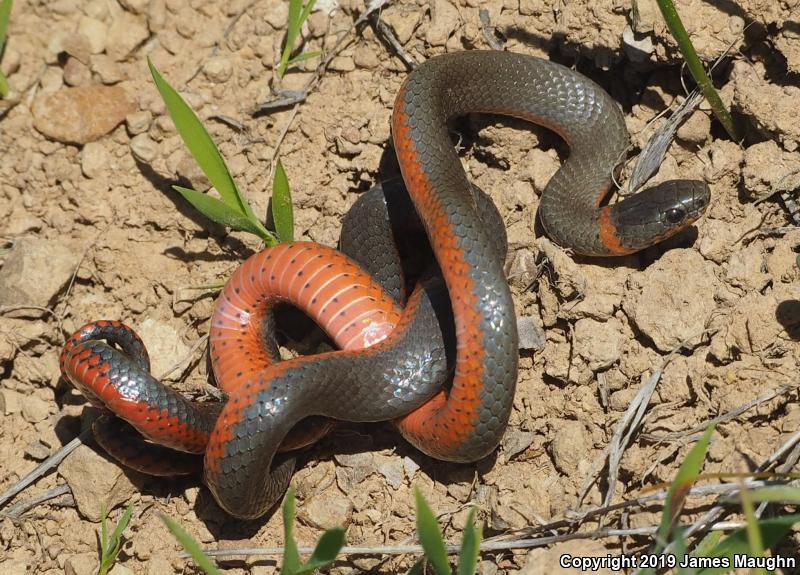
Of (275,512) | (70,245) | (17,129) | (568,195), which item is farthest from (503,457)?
(17,129)

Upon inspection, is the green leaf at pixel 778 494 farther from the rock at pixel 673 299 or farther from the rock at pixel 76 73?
the rock at pixel 76 73

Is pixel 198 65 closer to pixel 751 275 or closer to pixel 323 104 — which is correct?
pixel 323 104

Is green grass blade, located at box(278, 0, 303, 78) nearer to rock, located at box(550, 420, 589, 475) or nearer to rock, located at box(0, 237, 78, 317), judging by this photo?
rock, located at box(0, 237, 78, 317)

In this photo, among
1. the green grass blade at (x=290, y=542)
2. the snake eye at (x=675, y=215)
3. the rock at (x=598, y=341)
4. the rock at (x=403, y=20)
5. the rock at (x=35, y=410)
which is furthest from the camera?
the rock at (x=403, y=20)

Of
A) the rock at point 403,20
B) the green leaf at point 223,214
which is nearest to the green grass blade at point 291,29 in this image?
the rock at point 403,20

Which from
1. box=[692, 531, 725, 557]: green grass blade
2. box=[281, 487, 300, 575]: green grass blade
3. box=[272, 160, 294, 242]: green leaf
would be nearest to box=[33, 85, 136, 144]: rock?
box=[272, 160, 294, 242]: green leaf

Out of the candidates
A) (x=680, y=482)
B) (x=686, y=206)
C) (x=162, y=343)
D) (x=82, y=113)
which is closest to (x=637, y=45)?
(x=686, y=206)

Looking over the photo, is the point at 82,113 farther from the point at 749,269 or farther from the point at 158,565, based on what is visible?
the point at 749,269
